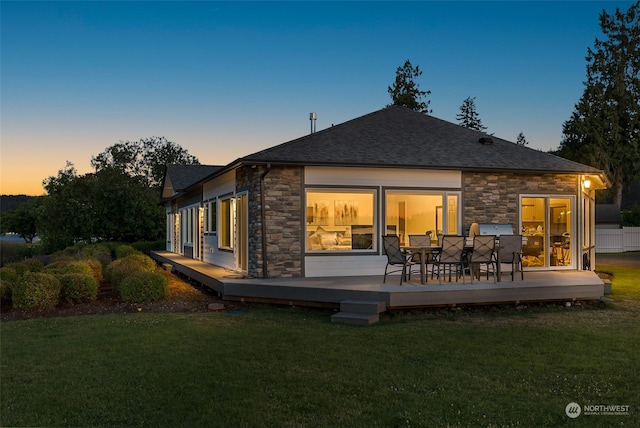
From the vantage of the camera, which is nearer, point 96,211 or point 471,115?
point 96,211

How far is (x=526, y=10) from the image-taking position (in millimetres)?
14422

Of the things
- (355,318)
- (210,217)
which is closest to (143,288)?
(355,318)

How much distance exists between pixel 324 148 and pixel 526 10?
7303 mm

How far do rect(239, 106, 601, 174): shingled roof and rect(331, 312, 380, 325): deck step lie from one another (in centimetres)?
359

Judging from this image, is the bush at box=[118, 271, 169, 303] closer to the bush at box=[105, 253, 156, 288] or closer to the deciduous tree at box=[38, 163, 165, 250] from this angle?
the bush at box=[105, 253, 156, 288]

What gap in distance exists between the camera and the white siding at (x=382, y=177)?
1118 cm

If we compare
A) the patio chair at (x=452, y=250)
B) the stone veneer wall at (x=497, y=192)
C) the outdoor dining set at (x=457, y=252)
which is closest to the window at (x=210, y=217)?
the outdoor dining set at (x=457, y=252)

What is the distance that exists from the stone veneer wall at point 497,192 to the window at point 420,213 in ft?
1.03

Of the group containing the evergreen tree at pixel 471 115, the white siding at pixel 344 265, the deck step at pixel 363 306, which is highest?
the evergreen tree at pixel 471 115

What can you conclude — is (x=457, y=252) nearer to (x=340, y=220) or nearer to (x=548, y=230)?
(x=340, y=220)

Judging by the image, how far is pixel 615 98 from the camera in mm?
37031

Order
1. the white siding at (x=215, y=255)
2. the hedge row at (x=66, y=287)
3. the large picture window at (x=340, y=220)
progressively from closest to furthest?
the hedge row at (x=66, y=287) → the large picture window at (x=340, y=220) → the white siding at (x=215, y=255)

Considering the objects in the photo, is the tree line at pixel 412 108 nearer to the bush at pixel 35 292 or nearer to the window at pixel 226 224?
the window at pixel 226 224

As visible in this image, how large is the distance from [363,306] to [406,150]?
4.85 metres
